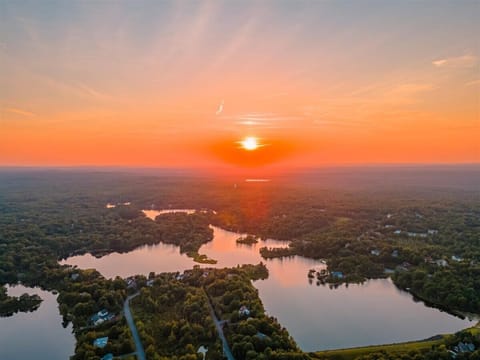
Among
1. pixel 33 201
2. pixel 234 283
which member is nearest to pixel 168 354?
pixel 234 283

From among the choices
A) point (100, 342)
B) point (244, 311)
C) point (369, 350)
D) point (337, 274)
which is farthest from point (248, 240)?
point (100, 342)

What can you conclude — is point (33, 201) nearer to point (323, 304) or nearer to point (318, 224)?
point (318, 224)

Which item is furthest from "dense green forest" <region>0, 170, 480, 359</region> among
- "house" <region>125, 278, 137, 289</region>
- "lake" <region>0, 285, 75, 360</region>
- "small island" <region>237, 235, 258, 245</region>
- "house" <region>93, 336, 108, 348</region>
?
"small island" <region>237, 235, 258, 245</region>

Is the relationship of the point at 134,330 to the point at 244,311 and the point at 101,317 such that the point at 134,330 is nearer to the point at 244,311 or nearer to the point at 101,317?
the point at 101,317

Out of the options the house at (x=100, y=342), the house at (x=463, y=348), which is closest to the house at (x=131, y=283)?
the house at (x=100, y=342)

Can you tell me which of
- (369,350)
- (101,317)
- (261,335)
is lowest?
(369,350)

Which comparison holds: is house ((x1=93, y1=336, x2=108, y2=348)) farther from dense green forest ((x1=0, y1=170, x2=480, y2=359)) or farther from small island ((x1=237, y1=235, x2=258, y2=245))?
small island ((x1=237, y1=235, x2=258, y2=245))

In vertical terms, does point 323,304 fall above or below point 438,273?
below
